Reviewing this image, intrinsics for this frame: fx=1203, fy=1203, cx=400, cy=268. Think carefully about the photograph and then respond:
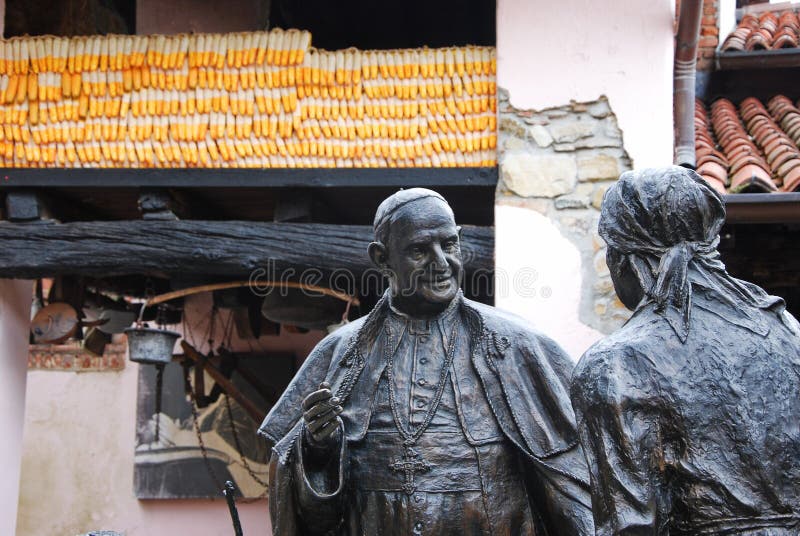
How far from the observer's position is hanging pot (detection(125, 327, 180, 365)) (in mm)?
8242

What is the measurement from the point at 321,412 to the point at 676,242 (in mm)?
1205

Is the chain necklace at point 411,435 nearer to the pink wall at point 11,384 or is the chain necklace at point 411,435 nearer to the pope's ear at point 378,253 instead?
the pope's ear at point 378,253

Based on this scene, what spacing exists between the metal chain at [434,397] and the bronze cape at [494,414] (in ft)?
0.11

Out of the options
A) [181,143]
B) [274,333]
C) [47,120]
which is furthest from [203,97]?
[274,333]

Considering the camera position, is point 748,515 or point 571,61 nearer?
point 748,515

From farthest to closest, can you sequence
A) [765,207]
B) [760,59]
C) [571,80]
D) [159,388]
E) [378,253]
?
[159,388] < [760,59] < [571,80] < [765,207] < [378,253]

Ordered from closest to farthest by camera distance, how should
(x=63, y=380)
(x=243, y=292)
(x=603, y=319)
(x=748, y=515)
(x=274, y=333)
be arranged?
(x=748, y=515) → (x=603, y=319) → (x=243, y=292) → (x=274, y=333) → (x=63, y=380)

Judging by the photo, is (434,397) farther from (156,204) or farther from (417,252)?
(156,204)

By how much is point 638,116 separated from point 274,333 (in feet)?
14.8

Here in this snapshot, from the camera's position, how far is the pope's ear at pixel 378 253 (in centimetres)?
376

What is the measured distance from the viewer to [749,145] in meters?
7.44

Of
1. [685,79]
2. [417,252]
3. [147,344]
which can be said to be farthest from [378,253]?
[147,344]

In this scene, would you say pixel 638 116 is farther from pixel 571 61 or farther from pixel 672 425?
pixel 672 425

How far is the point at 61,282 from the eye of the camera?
8758 millimetres
